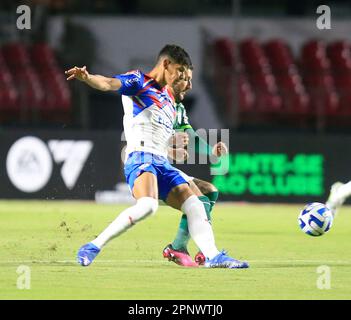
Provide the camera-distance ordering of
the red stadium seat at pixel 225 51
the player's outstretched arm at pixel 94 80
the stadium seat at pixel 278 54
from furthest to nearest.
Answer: the stadium seat at pixel 278 54, the red stadium seat at pixel 225 51, the player's outstretched arm at pixel 94 80

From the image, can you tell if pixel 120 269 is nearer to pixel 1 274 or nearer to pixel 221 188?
pixel 1 274

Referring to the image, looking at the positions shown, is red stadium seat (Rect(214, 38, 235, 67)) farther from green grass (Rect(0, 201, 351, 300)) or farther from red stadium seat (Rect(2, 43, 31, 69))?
green grass (Rect(0, 201, 351, 300))

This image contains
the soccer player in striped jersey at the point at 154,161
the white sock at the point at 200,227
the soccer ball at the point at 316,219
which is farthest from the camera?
the soccer ball at the point at 316,219

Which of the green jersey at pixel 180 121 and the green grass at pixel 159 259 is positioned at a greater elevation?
the green jersey at pixel 180 121

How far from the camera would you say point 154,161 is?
9.87m

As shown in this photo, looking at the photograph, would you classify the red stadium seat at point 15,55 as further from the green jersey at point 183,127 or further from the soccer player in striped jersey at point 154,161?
the soccer player in striped jersey at point 154,161

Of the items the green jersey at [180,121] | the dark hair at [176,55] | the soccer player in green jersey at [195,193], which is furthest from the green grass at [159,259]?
the dark hair at [176,55]

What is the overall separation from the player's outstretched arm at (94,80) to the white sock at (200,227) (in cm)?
126

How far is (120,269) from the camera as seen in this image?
10.0m

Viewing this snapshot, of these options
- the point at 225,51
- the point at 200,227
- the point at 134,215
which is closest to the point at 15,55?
the point at 225,51

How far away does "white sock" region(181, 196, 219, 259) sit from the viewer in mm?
9695

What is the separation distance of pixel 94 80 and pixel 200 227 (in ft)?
5.44

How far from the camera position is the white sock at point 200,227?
382 inches

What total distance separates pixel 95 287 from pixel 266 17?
15.7 meters
